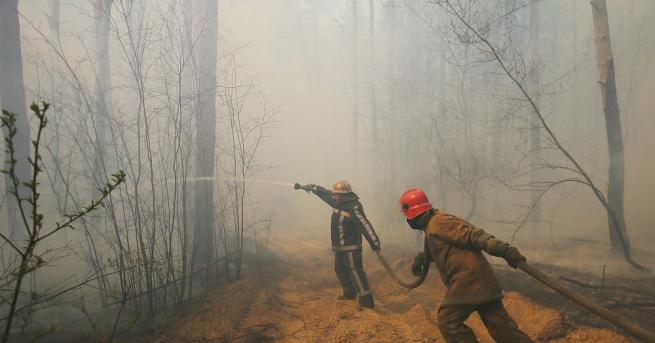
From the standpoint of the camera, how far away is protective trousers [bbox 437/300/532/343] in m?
3.26

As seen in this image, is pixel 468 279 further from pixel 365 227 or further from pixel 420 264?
pixel 365 227

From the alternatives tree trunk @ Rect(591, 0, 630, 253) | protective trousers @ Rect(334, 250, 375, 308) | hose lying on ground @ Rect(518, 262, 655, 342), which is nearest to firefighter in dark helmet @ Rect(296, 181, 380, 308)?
protective trousers @ Rect(334, 250, 375, 308)

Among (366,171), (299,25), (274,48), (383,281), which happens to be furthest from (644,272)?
(274,48)

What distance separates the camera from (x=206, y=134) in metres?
8.14

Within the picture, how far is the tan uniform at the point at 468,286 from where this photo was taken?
3.26 m

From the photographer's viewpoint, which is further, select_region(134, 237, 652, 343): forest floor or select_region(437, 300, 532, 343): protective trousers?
select_region(134, 237, 652, 343): forest floor

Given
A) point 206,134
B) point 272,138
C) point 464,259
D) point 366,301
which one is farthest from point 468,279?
point 272,138

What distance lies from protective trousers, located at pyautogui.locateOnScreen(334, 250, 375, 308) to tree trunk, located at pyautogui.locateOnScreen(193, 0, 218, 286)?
9.23 ft

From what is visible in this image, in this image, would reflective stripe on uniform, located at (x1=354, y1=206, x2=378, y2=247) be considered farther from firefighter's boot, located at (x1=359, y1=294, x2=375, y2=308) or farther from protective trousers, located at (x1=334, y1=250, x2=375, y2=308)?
firefighter's boot, located at (x1=359, y1=294, x2=375, y2=308)

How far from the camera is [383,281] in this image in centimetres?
762

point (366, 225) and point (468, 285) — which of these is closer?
point (468, 285)

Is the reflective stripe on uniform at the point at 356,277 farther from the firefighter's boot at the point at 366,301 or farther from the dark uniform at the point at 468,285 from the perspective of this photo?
the dark uniform at the point at 468,285

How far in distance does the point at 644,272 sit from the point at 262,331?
24.6ft

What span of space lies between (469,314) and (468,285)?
0.95ft
